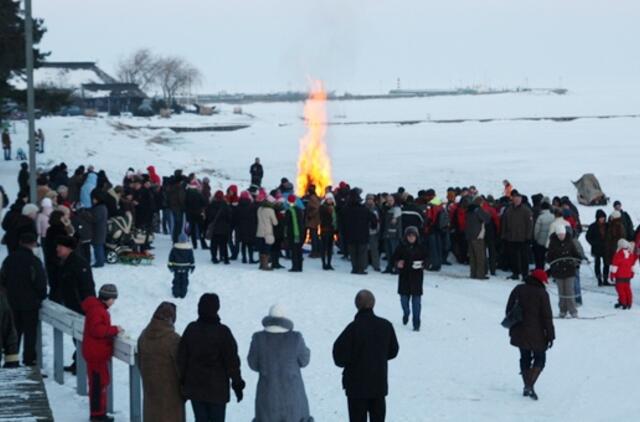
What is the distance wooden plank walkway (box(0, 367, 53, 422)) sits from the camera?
9133mm

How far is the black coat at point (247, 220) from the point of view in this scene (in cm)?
2125

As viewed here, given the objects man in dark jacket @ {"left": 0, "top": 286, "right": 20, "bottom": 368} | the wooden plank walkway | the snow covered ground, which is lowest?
the snow covered ground

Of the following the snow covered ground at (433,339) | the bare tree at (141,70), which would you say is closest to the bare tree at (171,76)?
the bare tree at (141,70)

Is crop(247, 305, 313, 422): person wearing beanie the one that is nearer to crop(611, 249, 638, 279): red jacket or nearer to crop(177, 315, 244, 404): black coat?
crop(177, 315, 244, 404): black coat

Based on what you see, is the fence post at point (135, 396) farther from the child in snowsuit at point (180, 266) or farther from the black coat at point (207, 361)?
the child in snowsuit at point (180, 266)

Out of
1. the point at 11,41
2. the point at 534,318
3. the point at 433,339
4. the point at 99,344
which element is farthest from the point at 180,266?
the point at 11,41

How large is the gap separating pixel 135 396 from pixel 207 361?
120 cm

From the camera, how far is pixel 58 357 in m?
12.0

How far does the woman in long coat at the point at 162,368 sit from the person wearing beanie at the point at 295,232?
11.5 meters

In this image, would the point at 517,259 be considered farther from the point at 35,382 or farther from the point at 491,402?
the point at 35,382

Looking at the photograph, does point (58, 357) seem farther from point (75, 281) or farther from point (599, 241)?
point (599, 241)

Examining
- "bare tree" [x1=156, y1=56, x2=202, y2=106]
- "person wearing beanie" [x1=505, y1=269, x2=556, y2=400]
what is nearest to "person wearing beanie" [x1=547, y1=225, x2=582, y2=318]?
"person wearing beanie" [x1=505, y1=269, x2=556, y2=400]

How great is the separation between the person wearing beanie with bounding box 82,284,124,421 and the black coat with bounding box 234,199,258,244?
10.8 metres

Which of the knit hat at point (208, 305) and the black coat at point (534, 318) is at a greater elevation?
the knit hat at point (208, 305)
